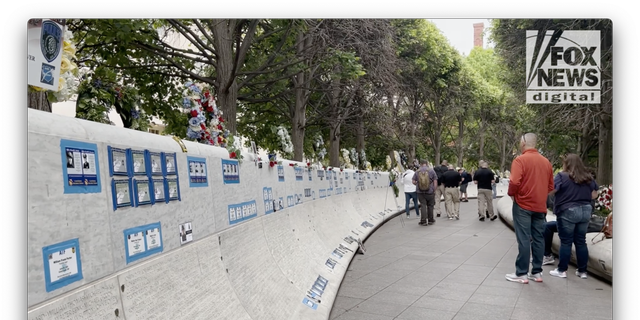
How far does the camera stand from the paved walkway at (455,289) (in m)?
6.29

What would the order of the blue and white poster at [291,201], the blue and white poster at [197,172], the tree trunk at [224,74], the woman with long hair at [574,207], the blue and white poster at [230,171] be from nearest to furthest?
the blue and white poster at [197,172] < the blue and white poster at [230,171] < the woman with long hair at [574,207] < the blue and white poster at [291,201] < the tree trunk at [224,74]

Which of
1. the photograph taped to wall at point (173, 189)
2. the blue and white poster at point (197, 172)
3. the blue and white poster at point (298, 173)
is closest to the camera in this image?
the photograph taped to wall at point (173, 189)

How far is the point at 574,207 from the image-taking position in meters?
8.10

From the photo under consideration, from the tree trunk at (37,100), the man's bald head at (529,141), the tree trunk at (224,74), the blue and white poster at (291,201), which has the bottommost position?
the blue and white poster at (291,201)

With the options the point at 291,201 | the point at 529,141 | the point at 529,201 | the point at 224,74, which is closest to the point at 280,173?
the point at 291,201

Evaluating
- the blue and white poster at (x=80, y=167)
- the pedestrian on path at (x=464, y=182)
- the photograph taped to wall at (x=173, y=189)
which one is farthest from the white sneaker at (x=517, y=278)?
the pedestrian on path at (x=464, y=182)

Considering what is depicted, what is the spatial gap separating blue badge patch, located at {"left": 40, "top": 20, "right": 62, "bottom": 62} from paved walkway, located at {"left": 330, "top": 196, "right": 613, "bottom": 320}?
4.42 m

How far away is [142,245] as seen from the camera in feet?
10.8

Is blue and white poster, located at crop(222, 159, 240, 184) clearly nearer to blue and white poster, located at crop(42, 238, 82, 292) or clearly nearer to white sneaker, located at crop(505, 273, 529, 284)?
blue and white poster, located at crop(42, 238, 82, 292)

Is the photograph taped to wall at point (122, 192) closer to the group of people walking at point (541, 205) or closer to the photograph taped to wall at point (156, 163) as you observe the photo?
the photograph taped to wall at point (156, 163)

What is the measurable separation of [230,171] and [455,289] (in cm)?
399

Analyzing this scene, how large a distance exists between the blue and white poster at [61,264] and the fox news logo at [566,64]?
14241 millimetres

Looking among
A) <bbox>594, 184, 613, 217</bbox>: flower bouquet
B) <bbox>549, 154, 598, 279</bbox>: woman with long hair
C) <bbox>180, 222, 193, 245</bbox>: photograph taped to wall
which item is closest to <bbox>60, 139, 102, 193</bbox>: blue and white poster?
<bbox>180, 222, 193, 245</bbox>: photograph taped to wall
